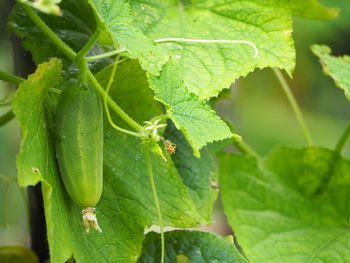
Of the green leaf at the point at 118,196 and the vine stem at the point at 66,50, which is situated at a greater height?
the vine stem at the point at 66,50

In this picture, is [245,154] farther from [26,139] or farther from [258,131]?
[258,131]

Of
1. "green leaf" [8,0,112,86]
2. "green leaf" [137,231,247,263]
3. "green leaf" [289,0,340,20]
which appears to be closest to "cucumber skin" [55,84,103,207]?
"green leaf" [8,0,112,86]

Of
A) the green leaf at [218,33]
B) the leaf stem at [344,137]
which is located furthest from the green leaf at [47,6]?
the leaf stem at [344,137]

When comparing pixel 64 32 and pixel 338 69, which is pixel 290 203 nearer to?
pixel 338 69

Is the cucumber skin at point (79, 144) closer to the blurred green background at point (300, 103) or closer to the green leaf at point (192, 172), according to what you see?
the green leaf at point (192, 172)

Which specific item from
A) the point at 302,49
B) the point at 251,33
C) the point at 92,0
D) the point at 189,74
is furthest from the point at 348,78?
the point at 302,49

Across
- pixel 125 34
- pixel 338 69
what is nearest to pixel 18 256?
pixel 125 34
